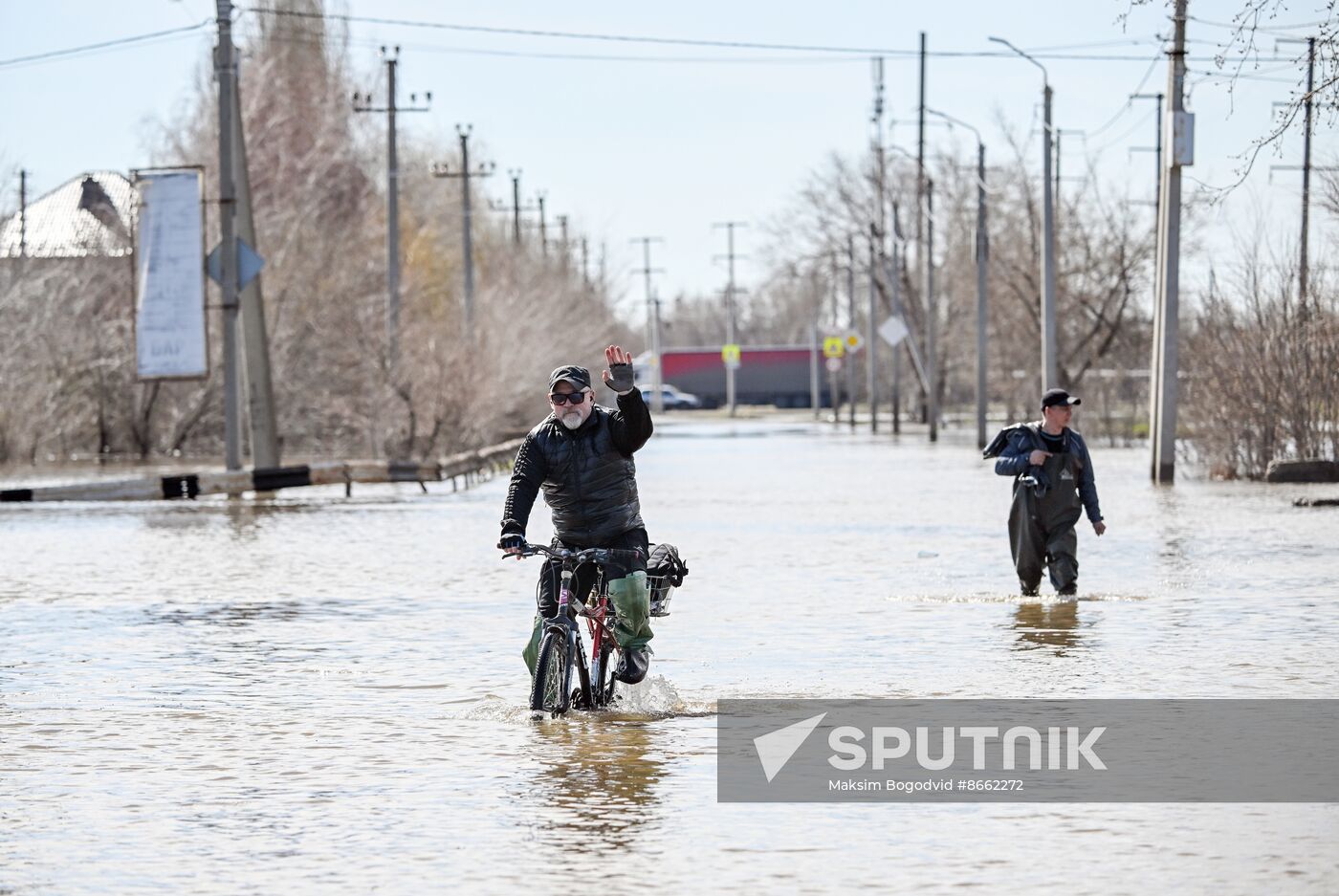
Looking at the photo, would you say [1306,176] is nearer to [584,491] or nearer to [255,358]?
[255,358]

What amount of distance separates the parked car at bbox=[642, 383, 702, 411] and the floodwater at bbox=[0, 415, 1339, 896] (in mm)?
94448

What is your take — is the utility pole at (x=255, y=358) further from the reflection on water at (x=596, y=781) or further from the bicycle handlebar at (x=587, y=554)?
the bicycle handlebar at (x=587, y=554)

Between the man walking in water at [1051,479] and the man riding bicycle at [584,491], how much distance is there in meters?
6.10

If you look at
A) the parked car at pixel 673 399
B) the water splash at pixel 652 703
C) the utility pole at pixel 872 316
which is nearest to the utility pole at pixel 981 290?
the utility pole at pixel 872 316

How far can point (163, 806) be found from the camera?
9.70 m

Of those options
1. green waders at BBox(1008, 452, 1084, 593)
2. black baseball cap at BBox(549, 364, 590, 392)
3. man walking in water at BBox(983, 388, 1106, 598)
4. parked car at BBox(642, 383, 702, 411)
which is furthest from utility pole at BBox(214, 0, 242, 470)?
parked car at BBox(642, 383, 702, 411)

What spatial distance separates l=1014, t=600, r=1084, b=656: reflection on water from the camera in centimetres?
1522

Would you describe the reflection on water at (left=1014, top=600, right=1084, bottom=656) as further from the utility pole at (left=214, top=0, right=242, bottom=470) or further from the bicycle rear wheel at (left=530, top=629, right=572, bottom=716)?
the utility pole at (left=214, top=0, right=242, bottom=470)

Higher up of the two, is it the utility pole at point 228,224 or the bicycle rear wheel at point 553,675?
the utility pole at point 228,224

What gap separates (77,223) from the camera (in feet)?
228

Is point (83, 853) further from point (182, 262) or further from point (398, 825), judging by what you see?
point (182, 262)

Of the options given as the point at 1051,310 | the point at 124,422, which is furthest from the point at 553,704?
the point at 124,422

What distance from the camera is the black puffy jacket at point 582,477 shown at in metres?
11.7

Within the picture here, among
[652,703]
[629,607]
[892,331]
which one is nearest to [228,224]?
[652,703]
